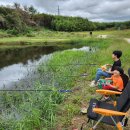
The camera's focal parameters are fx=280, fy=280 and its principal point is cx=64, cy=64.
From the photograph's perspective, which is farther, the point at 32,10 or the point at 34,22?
the point at 32,10

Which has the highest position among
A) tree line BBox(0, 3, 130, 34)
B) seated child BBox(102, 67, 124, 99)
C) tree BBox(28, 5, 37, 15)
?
tree BBox(28, 5, 37, 15)

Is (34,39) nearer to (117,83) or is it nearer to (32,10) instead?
(117,83)

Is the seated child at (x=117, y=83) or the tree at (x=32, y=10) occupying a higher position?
the tree at (x=32, y=10)

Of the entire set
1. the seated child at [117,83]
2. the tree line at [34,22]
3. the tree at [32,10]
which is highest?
the tree at [32,10]

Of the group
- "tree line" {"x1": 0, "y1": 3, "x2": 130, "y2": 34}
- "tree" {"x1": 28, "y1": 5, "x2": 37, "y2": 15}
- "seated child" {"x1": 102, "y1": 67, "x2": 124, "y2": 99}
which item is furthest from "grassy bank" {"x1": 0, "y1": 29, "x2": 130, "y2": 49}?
"tree" {"x1": 28, "y1": 5, "x2": 37, "y2": 15}

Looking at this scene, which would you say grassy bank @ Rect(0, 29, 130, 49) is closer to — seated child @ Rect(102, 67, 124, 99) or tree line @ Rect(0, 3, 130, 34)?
tree line @ Rect(0, 3, 130, 34)

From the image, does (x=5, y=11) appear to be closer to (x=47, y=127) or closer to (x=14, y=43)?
(x=14, y=43)

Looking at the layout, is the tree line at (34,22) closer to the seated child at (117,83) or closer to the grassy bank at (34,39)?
the grassy bank at (34,39)

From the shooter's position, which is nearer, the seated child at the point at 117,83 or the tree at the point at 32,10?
the seated child at the point at 117,83

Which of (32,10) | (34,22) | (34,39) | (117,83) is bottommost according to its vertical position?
(117,83)

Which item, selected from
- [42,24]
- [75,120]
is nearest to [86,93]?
[75,120]

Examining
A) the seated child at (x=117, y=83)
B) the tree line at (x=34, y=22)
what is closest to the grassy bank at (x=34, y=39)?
the tree line at (x=34, y=22)

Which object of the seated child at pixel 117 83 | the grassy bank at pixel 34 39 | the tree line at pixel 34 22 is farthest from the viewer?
the tree line at pixel 34 22

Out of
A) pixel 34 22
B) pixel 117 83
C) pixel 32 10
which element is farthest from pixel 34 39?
pixel 32 10
